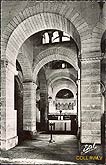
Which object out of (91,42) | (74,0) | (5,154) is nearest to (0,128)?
(5,154)

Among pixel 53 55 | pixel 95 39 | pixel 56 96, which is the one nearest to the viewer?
pixel 95 39

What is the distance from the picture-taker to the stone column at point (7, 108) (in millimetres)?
7473

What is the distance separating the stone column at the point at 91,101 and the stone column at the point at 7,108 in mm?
3010

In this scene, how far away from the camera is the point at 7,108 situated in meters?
7.69

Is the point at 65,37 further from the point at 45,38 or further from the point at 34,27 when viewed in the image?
the point at 34,27

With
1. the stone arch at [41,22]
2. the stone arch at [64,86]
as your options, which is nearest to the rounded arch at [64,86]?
the stone arch at [64,86]

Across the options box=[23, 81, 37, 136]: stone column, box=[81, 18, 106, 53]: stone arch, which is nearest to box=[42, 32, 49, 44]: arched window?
box=[23, 81, 37, 136]: stone column

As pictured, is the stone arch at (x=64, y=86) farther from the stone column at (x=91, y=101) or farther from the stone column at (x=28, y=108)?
the stone column at (x=91, y=101)

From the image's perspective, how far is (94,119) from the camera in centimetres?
650

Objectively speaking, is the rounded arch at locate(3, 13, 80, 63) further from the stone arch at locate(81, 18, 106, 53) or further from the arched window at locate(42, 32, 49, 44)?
the arched window at locate(42, 32, 49, 44)

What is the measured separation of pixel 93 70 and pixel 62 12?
2.49 meters

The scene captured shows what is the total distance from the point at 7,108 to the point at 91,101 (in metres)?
3.36

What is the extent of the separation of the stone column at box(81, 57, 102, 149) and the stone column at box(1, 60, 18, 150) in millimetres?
3010

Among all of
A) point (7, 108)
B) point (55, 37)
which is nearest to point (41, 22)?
point (7, 108)
